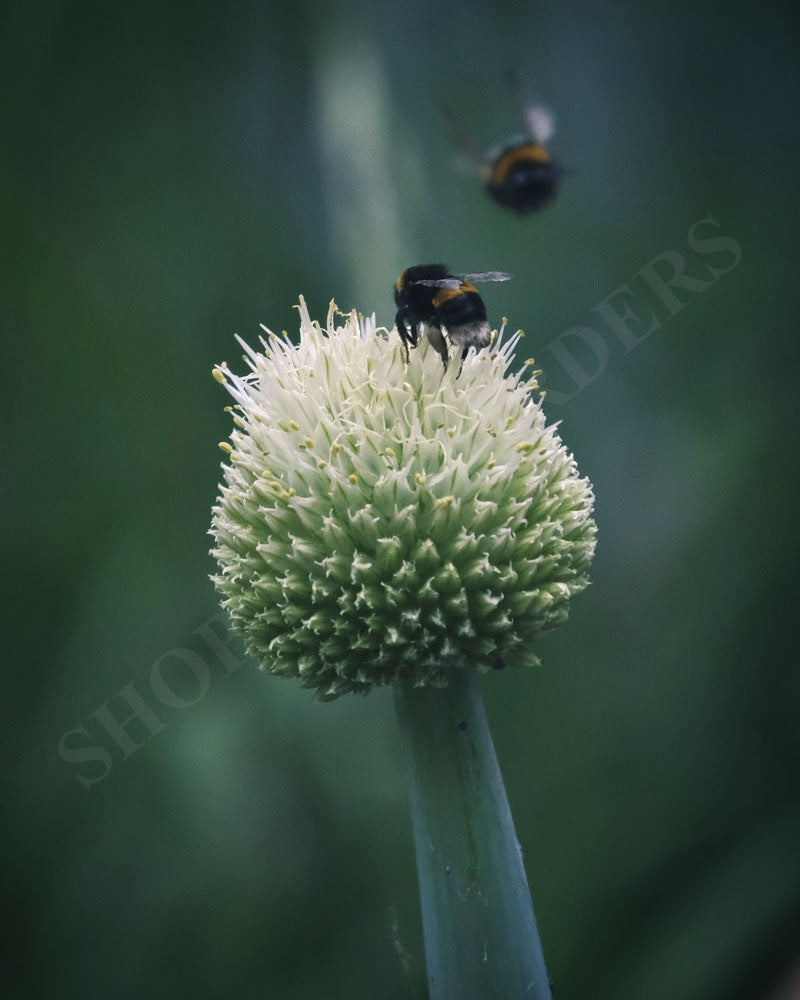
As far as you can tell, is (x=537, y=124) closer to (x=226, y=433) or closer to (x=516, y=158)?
(x=516, y=158)

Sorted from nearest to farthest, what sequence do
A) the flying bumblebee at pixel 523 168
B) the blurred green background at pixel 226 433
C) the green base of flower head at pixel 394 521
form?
1. the green base of flower head at pixel 394 521
2. the flying bumblebee at pixel 523 168
3. the blurred green background at pixel 226 433

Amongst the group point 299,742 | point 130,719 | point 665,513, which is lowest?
point 665,513

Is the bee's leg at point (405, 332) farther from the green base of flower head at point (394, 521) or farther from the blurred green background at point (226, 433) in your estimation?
the blurred green background at point (226, 433)

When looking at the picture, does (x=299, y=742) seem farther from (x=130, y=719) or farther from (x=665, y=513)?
(x=665, y=513)

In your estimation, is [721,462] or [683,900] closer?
[683,900]

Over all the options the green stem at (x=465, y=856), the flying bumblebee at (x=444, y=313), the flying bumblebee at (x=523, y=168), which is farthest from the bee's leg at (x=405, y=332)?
the flying bumblebee at (x=523, y=168)

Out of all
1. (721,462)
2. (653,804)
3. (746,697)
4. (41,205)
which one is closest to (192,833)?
(653,804)

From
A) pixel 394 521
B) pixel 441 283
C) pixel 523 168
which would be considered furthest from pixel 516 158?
pixel 394 521
